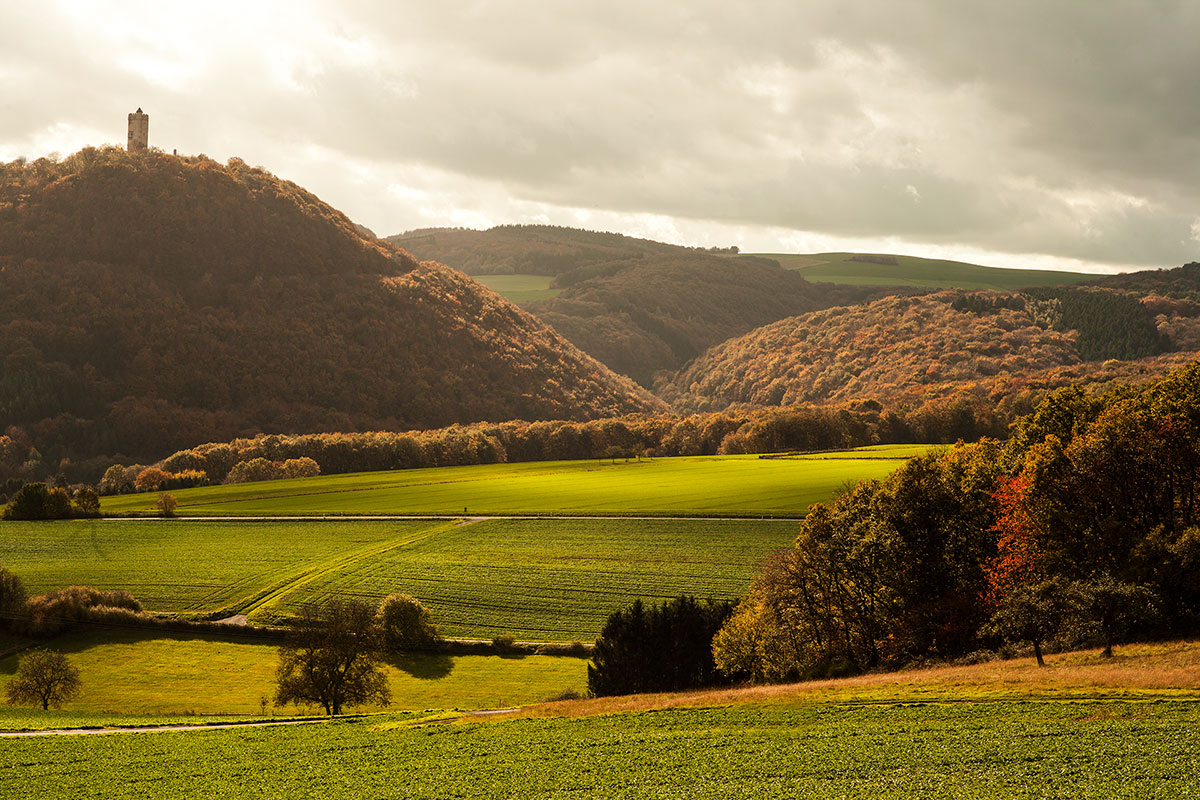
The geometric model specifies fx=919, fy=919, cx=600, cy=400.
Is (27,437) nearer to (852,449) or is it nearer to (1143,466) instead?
Answer: (852,449)

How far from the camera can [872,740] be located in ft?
104

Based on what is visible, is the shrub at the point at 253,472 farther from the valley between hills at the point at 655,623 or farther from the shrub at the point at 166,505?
the shrub at the point at 166,505

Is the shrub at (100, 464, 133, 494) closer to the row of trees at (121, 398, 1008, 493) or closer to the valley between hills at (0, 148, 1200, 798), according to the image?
the row of trees at (121, 398, 1008, 493)

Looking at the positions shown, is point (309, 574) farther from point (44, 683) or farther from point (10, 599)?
point (44, 683)

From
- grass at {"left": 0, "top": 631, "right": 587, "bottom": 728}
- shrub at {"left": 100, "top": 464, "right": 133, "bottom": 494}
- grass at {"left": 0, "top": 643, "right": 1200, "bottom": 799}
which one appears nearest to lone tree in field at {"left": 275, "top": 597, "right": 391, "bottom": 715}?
grass at {"left": 0, "top": 631, "right": 587, "bottom": 728}

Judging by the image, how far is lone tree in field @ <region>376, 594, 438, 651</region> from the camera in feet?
233

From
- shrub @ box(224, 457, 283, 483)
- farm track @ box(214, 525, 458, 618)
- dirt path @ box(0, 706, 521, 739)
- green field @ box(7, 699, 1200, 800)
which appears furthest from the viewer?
shrub @ box(224, 457, 283, 483)

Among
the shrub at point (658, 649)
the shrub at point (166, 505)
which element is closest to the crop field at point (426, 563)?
the shrub at point (166, 505)

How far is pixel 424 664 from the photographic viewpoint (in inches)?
2697

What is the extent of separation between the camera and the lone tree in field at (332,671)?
59.8m

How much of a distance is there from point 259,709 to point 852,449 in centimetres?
10836

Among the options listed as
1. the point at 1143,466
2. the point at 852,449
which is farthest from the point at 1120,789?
the point at 852,449

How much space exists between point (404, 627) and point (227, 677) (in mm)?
13002

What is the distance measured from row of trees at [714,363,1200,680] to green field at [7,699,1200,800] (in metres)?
12.4
